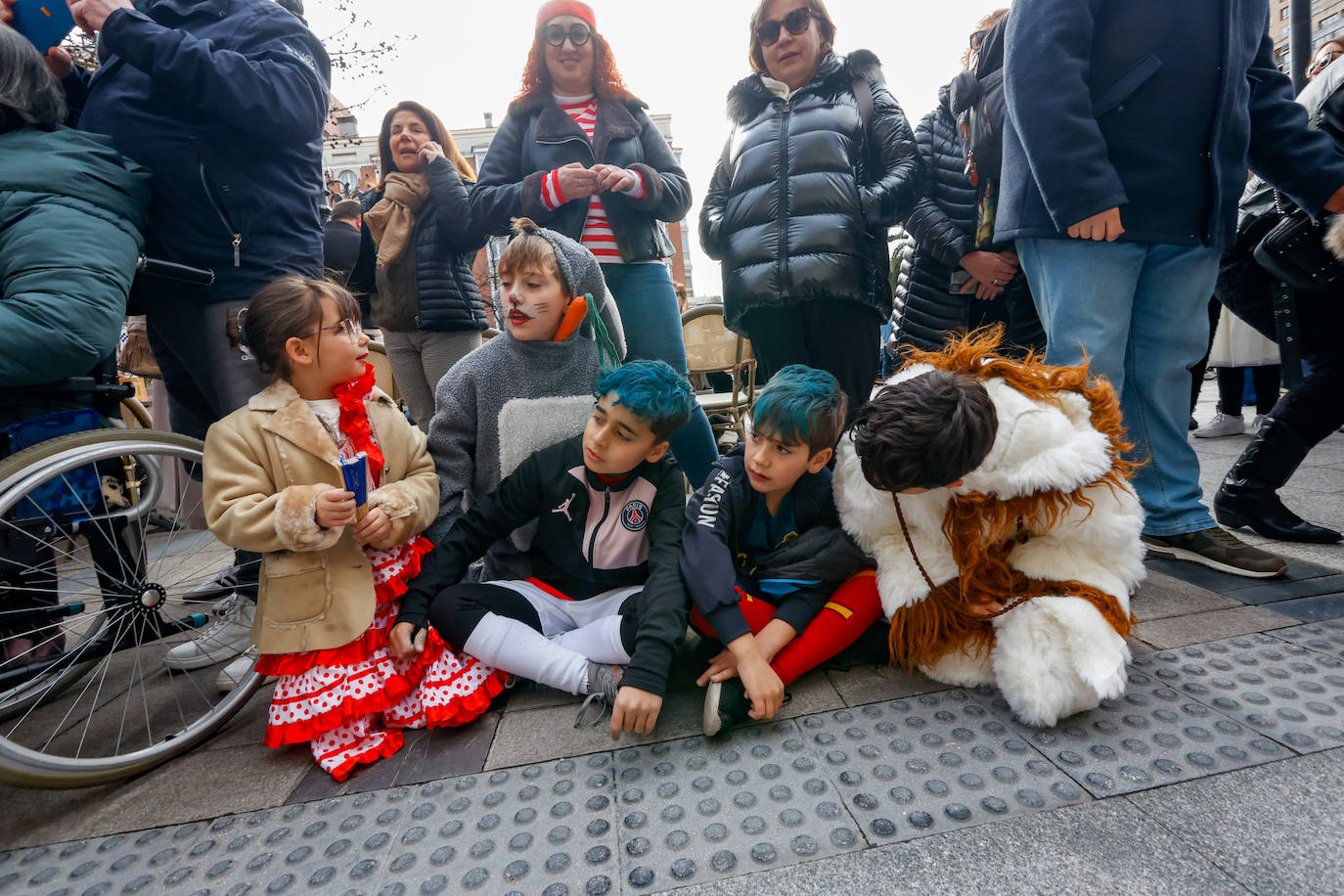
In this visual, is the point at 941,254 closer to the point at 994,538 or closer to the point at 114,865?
the point at 994,538

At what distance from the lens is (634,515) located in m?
1.81

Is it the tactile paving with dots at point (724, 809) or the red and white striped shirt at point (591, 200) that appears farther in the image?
the red and white striped shirt at point (591, 200)

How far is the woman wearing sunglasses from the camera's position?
91.5 inches

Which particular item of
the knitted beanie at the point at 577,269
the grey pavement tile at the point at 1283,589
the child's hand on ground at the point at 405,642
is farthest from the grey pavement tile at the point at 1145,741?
the knitted beanie at the point at 577,269

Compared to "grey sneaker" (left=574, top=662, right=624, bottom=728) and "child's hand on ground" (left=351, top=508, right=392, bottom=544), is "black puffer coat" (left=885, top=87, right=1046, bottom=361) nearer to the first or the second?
"grey sneaker" (left=574, top=662, right=624, bottom=728)

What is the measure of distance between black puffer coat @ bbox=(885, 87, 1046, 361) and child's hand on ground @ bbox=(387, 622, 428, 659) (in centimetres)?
202

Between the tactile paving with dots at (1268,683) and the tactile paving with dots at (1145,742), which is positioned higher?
the tactile paving with dots at (1268,683)

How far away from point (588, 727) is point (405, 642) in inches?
20.3

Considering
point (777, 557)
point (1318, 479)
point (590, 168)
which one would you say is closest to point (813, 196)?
point (590, 168)

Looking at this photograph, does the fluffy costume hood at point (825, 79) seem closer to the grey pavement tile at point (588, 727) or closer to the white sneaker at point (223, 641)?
the grey pavement tile at point (588, 727)

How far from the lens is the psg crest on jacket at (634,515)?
5.93ft

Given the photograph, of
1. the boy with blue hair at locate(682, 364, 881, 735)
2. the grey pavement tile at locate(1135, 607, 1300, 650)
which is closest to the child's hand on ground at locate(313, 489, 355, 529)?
the boy with blue hair at locate(682, 364, 881, 735)

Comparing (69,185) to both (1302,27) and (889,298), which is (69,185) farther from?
(1302,27)

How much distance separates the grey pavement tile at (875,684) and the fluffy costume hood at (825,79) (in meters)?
2.07
